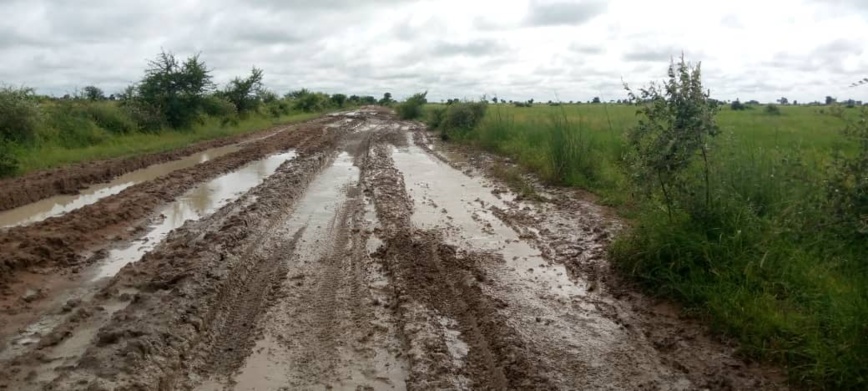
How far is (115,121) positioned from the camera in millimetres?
21828

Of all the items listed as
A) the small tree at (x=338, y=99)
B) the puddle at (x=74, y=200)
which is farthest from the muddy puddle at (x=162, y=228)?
the small tree at (x=338, y=99)

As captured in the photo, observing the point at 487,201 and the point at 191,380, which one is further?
the point at 487,201

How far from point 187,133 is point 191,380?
23.5 metres

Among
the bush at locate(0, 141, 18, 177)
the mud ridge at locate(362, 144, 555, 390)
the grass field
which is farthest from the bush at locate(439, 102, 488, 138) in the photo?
the grass field

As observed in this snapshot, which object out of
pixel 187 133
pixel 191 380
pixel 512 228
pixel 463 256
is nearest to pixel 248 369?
pixel 191 380

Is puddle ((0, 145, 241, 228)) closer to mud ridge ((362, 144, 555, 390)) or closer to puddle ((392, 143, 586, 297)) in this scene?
mud ridge ((362, 144, 555, 390))

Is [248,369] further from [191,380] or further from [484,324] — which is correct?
[484,324]

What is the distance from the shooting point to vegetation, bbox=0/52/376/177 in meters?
15.8

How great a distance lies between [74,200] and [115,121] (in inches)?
482

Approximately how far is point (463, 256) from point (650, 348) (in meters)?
2.79

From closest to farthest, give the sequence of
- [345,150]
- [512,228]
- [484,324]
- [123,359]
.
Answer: [123,359] < [484,324] < [512,228] < [345,150]

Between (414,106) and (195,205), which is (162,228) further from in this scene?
(414,106)

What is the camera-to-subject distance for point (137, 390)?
3816 millimetres

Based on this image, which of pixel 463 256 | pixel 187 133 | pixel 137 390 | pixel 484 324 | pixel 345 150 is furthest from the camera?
pixel 187 133
